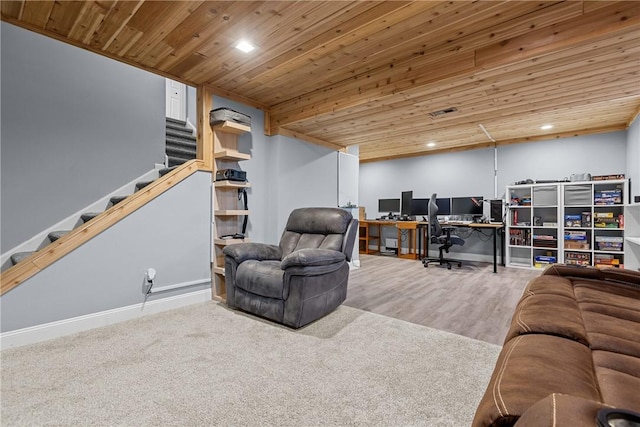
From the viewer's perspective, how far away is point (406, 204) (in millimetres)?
6664

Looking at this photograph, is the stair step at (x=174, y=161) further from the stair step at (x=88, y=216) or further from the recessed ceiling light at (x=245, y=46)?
the recessed ceiling light at (x=245, y=46)

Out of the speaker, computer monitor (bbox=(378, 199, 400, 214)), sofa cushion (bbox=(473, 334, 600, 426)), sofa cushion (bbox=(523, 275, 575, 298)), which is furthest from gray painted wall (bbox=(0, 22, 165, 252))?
the speaker

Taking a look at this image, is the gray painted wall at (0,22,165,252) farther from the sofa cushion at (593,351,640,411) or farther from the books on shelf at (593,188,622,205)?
the books on shelf at (593,188,622,205)

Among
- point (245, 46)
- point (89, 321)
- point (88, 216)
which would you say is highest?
point (245, 46)

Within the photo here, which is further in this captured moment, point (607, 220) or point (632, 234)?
point (607, 220)

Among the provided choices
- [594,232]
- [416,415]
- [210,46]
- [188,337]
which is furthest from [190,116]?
[594,232]

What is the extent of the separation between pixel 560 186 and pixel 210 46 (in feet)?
18.0

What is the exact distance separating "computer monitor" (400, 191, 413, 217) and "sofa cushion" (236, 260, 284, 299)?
15.2ft

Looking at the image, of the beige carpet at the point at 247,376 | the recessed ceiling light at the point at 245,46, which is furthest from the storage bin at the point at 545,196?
the recessed ceiling light at the point at 245,46

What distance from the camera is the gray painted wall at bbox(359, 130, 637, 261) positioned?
4.91m

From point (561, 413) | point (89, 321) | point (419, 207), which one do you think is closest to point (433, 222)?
point (419, 207)

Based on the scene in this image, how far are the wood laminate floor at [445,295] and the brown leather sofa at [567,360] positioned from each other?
97 centimetres

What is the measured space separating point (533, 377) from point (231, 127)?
3166 mm

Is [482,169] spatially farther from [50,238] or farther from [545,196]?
[50,238]
